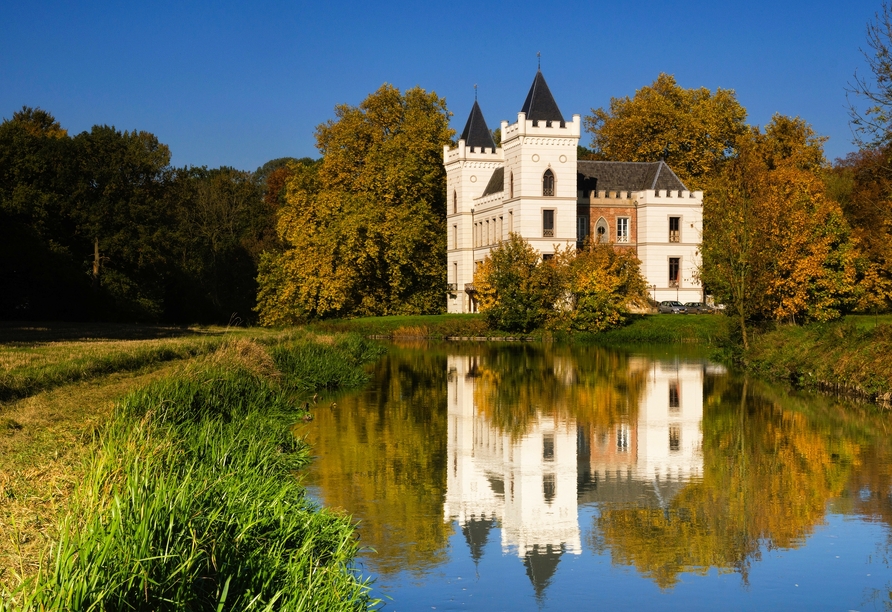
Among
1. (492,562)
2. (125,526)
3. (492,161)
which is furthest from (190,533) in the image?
(492,161)

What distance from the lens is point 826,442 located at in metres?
15.6

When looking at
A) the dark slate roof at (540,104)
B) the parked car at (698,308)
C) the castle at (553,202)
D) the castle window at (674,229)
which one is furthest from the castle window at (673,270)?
the dark slate roof at (540,104)

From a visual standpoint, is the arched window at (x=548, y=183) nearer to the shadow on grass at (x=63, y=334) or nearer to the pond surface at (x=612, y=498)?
the shadow on grass at (x=63, y=334)

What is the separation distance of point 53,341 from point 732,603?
2072 centimetres

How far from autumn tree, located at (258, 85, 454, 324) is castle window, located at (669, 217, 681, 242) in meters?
12.9

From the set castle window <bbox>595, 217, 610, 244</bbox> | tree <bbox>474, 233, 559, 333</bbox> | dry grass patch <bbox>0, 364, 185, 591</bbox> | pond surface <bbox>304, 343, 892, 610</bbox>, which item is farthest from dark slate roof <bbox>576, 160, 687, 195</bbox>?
dry grass patch <bbox>0, 364, 185, 591</bbox>

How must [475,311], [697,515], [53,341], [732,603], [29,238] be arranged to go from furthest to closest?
[475,311]
[29,238]
[53,341]
[697,515]
[732,603]

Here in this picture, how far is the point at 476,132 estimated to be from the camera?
62.1 metres

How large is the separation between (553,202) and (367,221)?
974 centimetres

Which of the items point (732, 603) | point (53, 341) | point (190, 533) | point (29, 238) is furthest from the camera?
point (29, 238)

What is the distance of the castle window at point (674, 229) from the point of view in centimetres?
5781

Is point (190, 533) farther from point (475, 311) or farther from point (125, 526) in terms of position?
point (475, 311)

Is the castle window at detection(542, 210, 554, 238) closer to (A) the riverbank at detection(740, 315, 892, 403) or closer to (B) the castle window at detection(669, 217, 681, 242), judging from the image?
(B) the castle window at detection(669, 217, 681, 242)

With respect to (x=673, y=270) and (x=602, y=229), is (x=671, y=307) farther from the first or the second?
(x=602, y=229)
